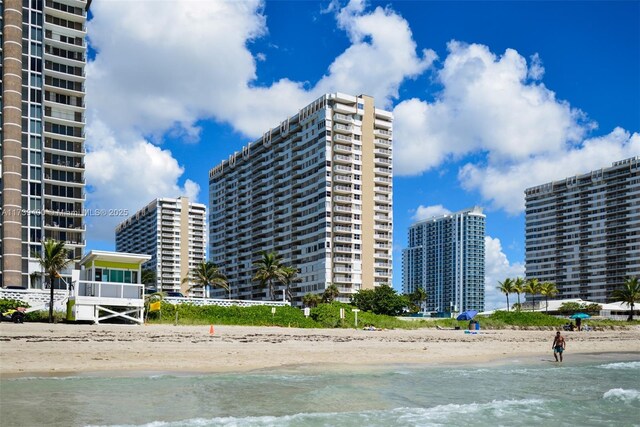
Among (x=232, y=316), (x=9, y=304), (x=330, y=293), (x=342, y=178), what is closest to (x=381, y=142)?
(x=342, y=178)

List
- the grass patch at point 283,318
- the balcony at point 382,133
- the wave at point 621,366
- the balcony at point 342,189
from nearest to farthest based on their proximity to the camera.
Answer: the wave at point 621,366
the grass patch at point 283,318
the balcony at point 342,189
the balcony at point 382,133

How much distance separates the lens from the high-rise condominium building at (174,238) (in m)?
175

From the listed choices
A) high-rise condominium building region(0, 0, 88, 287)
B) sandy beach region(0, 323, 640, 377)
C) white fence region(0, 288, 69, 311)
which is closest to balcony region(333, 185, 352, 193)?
high-rise condominium building region(0, 0, 88, 287)

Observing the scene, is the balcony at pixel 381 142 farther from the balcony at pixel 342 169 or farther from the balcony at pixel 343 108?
the balcony at pixel 342 169

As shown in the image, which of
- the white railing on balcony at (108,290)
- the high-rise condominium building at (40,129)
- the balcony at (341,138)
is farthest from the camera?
the balcony at (341,138)

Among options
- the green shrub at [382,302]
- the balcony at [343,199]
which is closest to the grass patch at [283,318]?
the green shrub at [382,302]

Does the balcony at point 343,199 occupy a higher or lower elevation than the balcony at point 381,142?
lower

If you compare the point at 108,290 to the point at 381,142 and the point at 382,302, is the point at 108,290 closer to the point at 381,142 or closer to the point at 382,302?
the point at 382,302

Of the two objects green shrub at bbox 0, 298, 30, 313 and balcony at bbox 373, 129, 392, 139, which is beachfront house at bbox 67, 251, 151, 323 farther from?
balcony at bbox 373, 129, 392, 139

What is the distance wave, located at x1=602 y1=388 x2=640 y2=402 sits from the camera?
21.3 metres

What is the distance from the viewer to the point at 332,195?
354 feet

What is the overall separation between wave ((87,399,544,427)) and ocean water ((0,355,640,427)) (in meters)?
0.03

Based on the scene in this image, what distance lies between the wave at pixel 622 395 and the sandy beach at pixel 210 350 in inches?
451

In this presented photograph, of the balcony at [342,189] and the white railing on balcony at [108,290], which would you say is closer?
the white railing on balcony at [108,290]
